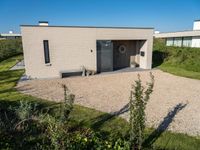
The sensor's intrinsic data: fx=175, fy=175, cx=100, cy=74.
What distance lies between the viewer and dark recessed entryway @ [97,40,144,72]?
14477 mm

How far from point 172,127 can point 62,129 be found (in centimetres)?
365

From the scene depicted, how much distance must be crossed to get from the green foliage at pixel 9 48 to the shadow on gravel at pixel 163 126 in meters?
22.3

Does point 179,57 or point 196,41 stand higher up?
point 196,41

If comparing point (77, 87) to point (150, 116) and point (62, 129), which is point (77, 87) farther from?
point (62, 129)

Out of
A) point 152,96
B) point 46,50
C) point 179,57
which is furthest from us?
point 179,57

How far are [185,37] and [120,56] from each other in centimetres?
1290

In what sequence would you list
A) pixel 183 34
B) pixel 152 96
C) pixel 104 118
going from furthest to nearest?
1. pixel 183 34
2. pixel 152 96
3. pixel 104 118

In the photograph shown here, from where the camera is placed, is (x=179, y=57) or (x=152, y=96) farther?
(x=179, y=57)

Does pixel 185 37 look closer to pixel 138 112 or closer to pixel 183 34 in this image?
pixel 183 34

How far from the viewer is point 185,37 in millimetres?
24031

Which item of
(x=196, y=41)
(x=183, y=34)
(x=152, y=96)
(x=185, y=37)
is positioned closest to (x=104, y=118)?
(x=152, y=96)

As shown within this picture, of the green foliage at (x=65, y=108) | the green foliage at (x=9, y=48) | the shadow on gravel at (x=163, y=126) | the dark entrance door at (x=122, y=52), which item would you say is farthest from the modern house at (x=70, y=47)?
the green foliage at (x=9, y=48)

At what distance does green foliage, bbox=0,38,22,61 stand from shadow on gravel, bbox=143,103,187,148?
22.3 metres

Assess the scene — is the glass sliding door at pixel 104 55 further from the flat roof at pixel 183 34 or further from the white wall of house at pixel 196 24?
the white wall of house at pixel 196 24
